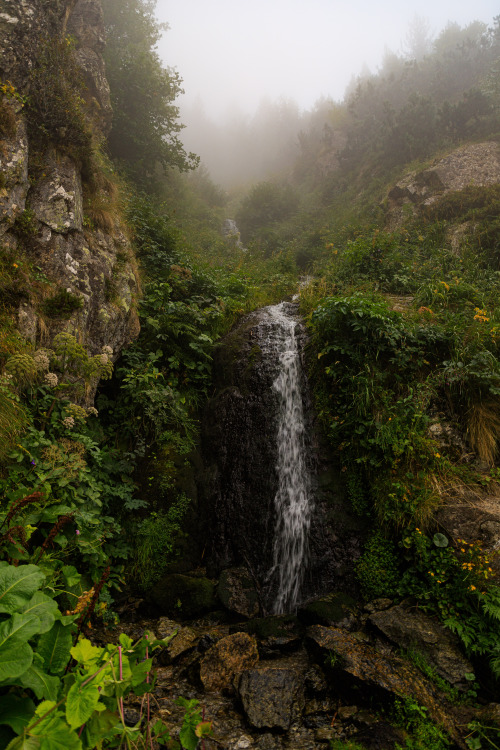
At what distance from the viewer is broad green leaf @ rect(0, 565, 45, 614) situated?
50.9 inches

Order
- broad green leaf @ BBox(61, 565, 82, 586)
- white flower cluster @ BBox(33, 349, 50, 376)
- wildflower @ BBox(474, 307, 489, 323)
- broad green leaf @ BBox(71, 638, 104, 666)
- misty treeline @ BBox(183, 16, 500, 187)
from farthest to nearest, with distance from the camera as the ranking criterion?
misty treeline @ BBox(183, 16, 500, 187) < wildflower @ BBox(474, 307, 489, 323) < white flower cluster @ BBox(33, 349, 50, 376) < broad green leaf @ BBox(61, 565, 82, 586) < broad green leaf @ BBox(71, 638, 104, 666)

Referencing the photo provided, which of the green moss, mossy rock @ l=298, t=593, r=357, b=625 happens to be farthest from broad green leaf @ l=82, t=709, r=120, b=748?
the green moss

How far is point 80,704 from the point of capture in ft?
3.44

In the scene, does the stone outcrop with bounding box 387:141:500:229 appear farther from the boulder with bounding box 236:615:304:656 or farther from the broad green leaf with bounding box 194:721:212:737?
the broad green leaf with bounding box 194:721:212:737

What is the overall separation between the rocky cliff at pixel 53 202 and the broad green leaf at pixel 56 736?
3.94 meters

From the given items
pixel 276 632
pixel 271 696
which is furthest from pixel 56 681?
pixel 276 632

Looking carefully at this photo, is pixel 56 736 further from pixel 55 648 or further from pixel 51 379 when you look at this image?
pixel 51 379

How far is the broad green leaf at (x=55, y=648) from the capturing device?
4.33ft

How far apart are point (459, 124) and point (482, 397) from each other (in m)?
12.8

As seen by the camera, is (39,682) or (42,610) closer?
(39,682)

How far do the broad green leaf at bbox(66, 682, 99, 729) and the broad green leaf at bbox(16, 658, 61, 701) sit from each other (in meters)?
0.16

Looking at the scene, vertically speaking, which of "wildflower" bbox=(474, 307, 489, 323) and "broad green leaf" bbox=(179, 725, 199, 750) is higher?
"wildflower" bbox=(474, 307, 489, 323)

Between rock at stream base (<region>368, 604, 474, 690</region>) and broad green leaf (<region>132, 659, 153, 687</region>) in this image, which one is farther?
rock at stream base (<region>368, 604, 474, 690</region>)

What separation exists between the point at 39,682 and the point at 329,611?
3.62 meters
